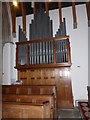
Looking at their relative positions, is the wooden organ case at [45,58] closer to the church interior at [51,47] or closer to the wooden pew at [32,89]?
the church interior at [51,47]

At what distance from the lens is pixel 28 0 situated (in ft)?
23.0

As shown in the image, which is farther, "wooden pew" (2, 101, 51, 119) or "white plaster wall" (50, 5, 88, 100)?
"white plaster wall" (50, 5, 88, 100)

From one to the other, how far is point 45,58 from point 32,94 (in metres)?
2.37

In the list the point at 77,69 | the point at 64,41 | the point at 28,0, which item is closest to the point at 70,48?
the point at 64,41

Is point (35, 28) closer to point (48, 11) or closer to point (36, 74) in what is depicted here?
point (48, 11)

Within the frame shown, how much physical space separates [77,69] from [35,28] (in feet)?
7.56

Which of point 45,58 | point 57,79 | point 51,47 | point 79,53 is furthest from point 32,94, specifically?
point 79,53

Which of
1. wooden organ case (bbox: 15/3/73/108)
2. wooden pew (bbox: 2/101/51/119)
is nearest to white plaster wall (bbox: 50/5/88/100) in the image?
wooden organ case (bbox: 15/3/73/108)

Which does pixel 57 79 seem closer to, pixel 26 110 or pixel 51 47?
pixel 51 47

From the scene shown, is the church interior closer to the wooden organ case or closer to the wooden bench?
the wooden organ case

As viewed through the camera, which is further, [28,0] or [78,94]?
[28,0]

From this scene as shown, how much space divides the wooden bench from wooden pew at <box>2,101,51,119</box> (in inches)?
24.9

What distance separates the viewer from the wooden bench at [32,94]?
3.81 metres

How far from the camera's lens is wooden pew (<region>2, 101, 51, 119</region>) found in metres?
2.89
